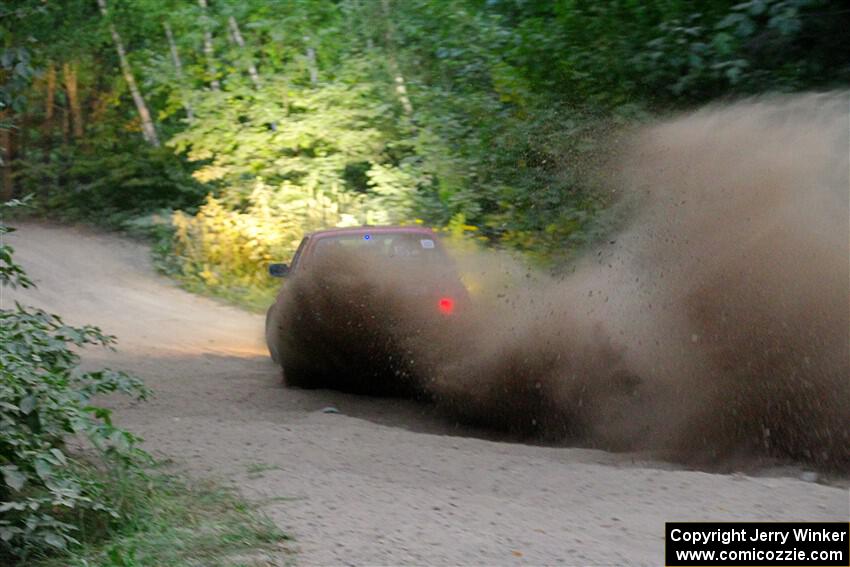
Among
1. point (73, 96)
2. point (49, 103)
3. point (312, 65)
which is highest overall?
point (312, 65)

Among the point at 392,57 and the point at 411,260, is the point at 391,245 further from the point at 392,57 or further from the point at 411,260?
the point at 392,57

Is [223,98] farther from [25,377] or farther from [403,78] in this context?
[25,377]

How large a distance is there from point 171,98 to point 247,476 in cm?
1809

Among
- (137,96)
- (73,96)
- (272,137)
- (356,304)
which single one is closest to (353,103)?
(272,137)

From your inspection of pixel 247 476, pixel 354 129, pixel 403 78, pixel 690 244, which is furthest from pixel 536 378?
pixel 354 129

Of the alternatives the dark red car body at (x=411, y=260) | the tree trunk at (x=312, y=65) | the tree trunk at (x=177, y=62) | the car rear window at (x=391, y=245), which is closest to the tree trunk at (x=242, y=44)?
the tree trunk at (x=312, y=65)

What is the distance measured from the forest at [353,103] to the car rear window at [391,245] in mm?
1715

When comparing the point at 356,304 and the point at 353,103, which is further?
the point at 353,103

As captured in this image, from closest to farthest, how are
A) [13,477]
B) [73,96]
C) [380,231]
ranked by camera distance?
[13,477]
[380,231]
[73,96]

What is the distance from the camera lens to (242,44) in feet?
77.8

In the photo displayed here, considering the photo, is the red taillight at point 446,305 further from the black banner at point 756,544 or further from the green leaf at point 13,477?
the green leaf at point 13,477

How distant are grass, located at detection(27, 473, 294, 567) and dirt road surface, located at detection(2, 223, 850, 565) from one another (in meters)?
0.16

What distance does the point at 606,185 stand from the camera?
1224cm

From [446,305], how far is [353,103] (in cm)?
1091
